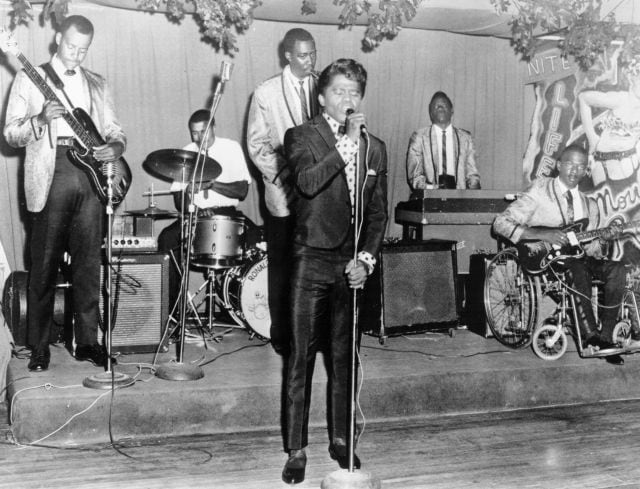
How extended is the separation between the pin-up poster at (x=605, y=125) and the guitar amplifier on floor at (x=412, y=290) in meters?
1.55

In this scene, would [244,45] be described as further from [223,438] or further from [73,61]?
[223,438]

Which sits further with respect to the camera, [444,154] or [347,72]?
[444,154]

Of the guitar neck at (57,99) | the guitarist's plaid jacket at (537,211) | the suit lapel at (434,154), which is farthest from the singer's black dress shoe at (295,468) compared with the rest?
the suit lapel at (434,154)

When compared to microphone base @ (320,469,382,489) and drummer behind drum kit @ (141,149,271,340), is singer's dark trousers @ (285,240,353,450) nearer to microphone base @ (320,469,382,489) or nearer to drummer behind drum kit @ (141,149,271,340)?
microphone base @ (320,469,382,489)

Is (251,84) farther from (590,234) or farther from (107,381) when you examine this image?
(107,381)

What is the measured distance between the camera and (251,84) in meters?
7.02

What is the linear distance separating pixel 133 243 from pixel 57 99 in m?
1.20

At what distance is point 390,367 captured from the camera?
15.2 ft

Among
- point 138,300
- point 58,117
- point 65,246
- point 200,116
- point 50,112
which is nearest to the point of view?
point 50,112

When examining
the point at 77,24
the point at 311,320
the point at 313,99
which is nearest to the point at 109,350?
the point at 311,320

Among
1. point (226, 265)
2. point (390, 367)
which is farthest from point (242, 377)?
point (226, 265)

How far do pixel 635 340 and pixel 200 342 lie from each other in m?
3.08

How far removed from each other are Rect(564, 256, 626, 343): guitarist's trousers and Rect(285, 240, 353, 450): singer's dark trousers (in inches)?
92.6

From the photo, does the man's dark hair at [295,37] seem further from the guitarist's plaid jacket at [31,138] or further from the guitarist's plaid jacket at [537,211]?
the guitarist's plaid jacket at [537,211]
